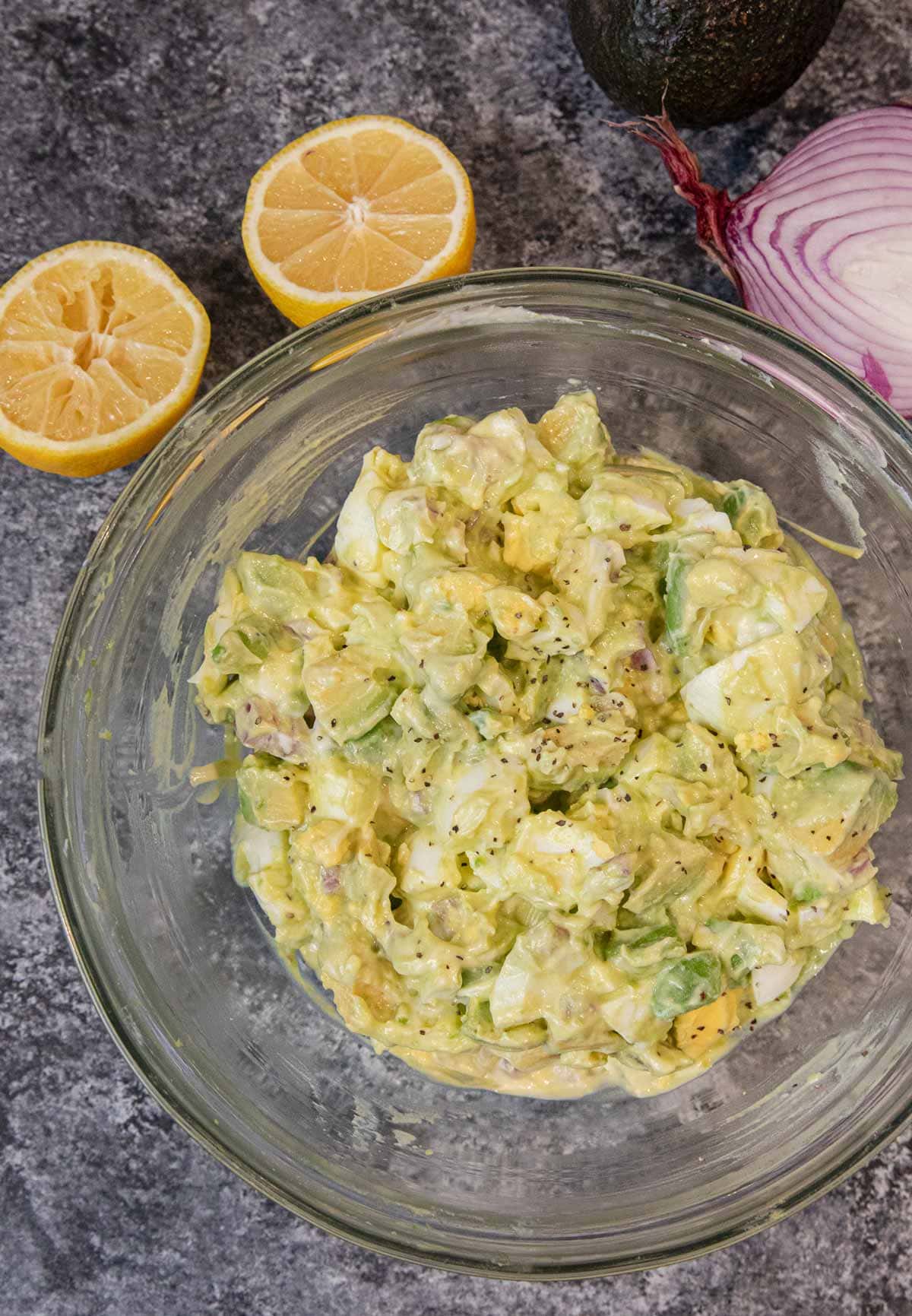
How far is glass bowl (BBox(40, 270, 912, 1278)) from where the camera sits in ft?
5.20

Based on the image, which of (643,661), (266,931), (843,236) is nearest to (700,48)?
(843,236)

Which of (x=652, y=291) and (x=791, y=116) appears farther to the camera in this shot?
(x=791, y=116)

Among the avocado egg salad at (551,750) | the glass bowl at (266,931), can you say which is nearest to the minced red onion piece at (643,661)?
the avocado egg salad at (551,750)

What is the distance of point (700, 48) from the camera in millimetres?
1692

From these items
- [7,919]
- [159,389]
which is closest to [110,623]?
[159,389]

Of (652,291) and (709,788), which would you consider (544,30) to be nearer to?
(652,291)

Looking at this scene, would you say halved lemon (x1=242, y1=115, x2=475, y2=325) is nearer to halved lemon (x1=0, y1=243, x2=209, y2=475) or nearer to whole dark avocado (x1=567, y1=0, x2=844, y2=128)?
halved lemon (x1=0, y1=243, x2=209, y2=475)

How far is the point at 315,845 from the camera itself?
140 cm

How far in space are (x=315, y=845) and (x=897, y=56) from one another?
5.26 ft

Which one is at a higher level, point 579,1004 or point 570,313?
point 570,313

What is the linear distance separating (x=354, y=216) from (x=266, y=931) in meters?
1.08

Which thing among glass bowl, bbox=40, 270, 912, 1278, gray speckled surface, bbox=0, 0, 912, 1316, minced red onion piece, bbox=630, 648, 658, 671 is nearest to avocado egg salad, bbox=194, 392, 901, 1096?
minced red onion piece, bbox=630, 648, 658, 671

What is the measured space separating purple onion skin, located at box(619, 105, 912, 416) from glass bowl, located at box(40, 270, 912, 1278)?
10.7 inches

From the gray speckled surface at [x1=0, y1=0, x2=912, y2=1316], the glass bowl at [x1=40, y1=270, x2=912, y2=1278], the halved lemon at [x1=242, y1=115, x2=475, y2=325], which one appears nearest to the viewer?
the glass bowl at [x1=40, y1=270, x2=912, y2=1278]
